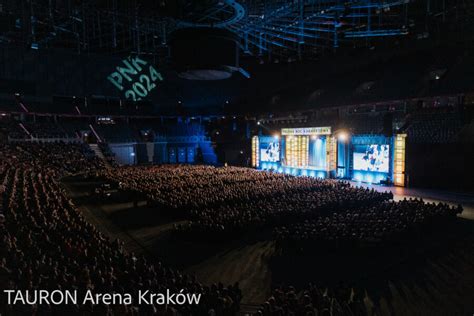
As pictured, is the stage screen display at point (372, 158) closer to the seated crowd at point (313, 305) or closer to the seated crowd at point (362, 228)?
the seated crowd at point (362, 228)

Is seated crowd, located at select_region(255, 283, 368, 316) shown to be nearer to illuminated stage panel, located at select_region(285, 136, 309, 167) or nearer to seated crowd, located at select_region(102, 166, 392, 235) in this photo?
seated crowd, located at select_region(102, 166, 392, 235)

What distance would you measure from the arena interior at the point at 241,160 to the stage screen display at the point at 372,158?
0.38ft

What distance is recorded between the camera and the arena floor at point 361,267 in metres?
6.76

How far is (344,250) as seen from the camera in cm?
917

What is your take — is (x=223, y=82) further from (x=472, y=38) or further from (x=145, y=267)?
(x=145, y=267)

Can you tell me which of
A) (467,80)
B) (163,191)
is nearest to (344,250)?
(163,191)

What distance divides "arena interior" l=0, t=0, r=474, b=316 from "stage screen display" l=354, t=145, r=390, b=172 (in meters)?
0.12

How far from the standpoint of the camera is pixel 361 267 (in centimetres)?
820

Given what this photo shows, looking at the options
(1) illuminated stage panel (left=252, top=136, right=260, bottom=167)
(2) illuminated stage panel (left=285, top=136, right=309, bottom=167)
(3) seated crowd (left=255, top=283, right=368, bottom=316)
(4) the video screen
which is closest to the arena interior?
(3) seated crowd (left=255, top=283, right=368, bottom=316)

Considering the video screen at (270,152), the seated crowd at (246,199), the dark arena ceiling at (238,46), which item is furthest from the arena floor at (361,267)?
the video screen at (270,152)

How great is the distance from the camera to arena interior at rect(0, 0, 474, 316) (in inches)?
261

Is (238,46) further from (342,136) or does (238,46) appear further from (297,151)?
(297,151)

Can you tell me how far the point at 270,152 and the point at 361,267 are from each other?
2577 centimetres

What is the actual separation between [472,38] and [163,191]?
77.6ft
